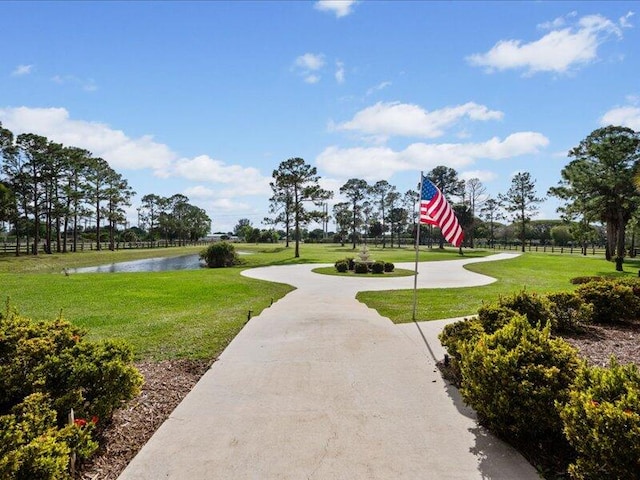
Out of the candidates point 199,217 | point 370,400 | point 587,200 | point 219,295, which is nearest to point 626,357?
point 370,400

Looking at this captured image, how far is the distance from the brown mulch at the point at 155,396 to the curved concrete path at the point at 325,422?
0.66ft

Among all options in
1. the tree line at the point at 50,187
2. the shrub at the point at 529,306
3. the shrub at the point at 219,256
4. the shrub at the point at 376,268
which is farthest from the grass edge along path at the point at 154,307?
the tree line at the point at 50,187

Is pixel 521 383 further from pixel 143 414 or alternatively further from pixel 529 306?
pixel 529 306

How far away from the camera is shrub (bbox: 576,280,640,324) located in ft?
31.1

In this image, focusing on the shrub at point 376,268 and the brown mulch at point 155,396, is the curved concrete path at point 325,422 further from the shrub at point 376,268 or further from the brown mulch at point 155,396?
the shrub at point 376,268

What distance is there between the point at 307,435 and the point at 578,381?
278cm

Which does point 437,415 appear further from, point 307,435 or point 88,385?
point 88,385

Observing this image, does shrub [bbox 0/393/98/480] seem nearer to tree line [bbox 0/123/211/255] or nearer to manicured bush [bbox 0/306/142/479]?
manicured bush [bbox 0/306/142/479]

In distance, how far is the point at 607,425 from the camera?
2.89 m

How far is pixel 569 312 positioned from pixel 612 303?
1.84 meters

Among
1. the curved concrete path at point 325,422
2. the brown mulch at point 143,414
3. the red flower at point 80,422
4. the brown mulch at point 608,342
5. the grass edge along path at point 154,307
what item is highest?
the red flower at point 80,422

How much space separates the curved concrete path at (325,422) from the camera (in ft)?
11.6

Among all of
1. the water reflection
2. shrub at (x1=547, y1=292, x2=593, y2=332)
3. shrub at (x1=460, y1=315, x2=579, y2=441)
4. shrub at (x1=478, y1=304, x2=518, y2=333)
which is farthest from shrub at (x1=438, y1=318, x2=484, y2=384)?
the water reflection

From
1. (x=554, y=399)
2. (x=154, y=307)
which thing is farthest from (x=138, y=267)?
(x=554, y=399)
